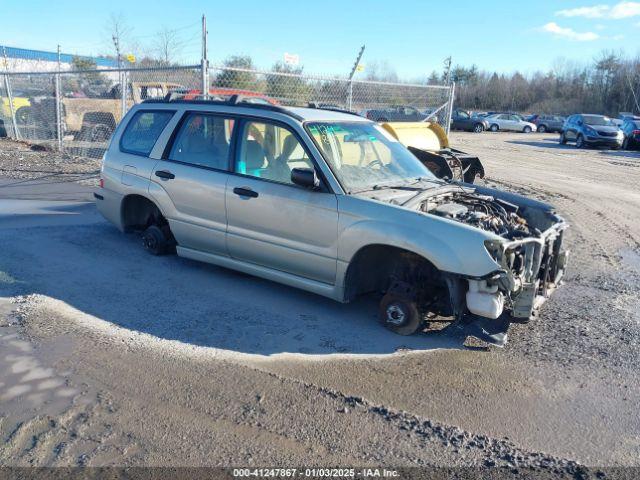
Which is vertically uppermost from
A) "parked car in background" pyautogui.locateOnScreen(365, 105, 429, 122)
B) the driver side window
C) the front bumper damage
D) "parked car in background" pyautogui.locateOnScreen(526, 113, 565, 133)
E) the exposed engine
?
"parked car in background" pyautogui.locateOnScreen(526, 113, 565, 133)

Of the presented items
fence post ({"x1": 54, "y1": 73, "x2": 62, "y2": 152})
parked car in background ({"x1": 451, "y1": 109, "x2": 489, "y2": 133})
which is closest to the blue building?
fence post ({"x1": 54, "y1": 73, "x2": 62, "y2": 152})

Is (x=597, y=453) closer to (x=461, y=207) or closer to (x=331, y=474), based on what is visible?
(x=331, y=474)

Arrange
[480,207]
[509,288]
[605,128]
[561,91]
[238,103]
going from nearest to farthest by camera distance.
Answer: [509,288] → [480,207] → [238,103] → [605,128] → [561,91]

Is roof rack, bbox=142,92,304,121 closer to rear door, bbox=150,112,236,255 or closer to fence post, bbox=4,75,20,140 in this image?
rear door, bbox=150,112,236,255

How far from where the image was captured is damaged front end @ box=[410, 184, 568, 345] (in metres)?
4.20

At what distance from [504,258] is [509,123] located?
139ft

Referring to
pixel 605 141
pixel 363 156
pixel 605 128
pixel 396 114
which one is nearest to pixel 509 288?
pixel 363 156

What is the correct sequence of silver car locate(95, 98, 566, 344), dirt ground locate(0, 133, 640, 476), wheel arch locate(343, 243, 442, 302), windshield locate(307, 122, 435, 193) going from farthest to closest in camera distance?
windshield locate(307, 122, 435, 193) < wheel arch locate(343, 243, 442, 302) < silver car locate(95, 98, 566, 344) < dirt ground locate(0, 133, 640, 476)

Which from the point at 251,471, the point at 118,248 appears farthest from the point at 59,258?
the point at 251,471

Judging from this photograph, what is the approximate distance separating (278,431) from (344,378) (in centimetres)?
78

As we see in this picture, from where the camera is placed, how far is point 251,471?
2.95m

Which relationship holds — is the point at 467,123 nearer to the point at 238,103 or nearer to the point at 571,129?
the point at 571,129

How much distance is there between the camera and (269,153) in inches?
211

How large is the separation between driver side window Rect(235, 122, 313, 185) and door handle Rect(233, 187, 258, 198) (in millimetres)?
165
